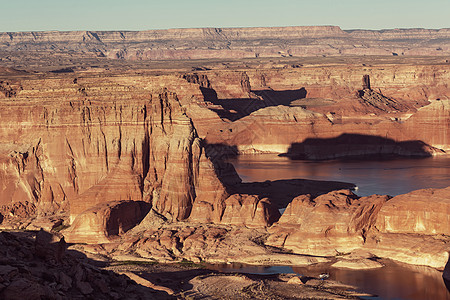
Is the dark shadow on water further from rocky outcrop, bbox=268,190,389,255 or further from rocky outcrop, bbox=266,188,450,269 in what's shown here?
rocky outcrop, bbox=266,188,450,269

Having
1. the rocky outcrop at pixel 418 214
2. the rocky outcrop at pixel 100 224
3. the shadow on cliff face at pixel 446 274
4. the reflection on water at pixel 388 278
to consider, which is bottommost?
the reflection on water at pixel 388 278

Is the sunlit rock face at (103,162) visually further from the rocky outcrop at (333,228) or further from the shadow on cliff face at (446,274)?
the shadow on cliff face at (446,274)

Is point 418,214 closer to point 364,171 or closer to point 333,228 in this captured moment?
point 333,228

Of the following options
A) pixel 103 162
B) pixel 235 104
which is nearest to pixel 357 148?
pixel 235 104

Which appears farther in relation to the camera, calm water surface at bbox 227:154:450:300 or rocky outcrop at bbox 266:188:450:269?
rocky outcrop at bbox 266:188:450:269

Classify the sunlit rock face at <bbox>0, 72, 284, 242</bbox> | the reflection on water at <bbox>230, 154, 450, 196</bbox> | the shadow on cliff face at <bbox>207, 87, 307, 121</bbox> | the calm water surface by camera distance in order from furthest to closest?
the shadow on cliff face at <bbox>207, 87, 307, 121</bbox> → the reflection on water at <bbox>230, 154, 450, 196</bbox> → the sunlit rock face at <bbox>0, 72, 284, 242</bbox> → the calm water surface

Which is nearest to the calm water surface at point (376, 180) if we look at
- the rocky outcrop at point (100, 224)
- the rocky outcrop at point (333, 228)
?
the rocky outcrop at point (333, 228)

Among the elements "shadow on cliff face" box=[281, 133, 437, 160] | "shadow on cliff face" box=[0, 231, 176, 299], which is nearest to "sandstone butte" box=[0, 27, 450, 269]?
"shadow on cliff face" box=[0, 231, 176, 299]
